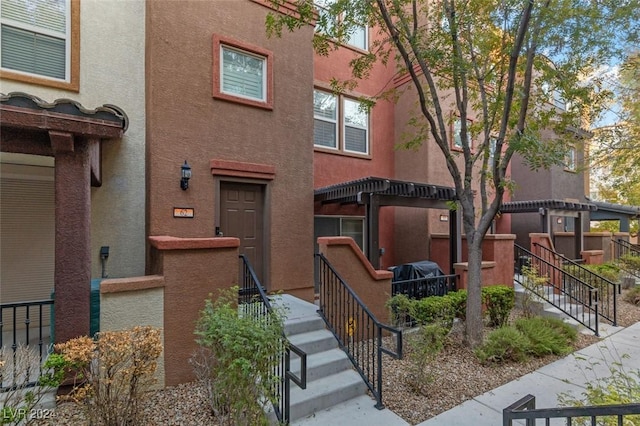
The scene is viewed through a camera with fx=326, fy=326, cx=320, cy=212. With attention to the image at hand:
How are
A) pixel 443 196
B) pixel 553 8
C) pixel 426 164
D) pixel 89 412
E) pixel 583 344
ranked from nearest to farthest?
pixel 89 412, pixel 553 8, pixel 583 344, pixel 443 196, pixel 426 164

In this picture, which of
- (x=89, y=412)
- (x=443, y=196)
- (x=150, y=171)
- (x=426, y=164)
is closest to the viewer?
(x=89, y=412)

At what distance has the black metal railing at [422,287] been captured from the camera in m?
6.95

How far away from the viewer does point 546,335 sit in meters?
6.08

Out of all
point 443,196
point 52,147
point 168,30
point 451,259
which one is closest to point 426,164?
point 443,196

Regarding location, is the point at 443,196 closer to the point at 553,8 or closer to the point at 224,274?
the point at 553,8

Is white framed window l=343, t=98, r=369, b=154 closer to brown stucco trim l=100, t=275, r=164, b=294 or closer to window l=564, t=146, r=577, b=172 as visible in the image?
window l=564, t=146, r=577, b=172

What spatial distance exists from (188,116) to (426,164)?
6999mm

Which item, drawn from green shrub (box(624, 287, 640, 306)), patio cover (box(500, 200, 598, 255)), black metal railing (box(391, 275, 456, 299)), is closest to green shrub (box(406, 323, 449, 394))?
black metal railing (box(391, 275, 456, 299))

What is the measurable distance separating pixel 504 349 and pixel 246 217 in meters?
5.29

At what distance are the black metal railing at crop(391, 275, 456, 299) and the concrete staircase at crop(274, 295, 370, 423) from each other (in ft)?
7.24

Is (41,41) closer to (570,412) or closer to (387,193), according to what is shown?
(387,193)

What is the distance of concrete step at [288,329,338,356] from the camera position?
484 cm

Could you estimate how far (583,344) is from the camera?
6496 millimetres

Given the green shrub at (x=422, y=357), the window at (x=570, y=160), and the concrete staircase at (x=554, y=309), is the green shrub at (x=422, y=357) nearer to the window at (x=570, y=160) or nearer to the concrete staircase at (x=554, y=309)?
the window at (x=570, y=160)
